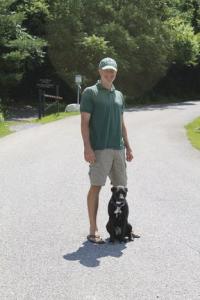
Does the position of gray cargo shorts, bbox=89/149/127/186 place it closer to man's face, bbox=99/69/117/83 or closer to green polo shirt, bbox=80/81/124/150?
green polo shirt, bbox=80/81/124/150

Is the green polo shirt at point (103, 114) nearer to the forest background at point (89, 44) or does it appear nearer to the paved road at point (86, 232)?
the paved road at point (86, 232)

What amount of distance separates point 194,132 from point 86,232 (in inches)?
524

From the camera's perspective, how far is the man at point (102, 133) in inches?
252

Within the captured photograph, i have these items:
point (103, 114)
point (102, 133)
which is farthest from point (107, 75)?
point (102, 133)

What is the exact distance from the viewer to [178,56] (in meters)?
38.1

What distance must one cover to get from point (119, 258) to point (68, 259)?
511 millimetres

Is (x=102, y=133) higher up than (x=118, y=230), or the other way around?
(x=102, y=133)

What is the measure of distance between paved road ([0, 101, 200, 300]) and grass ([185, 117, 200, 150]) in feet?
8.46

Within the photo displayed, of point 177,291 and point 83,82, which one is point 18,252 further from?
point 83,82

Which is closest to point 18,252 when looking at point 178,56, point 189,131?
point 189,131

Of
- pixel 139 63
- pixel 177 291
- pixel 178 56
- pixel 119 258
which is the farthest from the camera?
pixel 178 56

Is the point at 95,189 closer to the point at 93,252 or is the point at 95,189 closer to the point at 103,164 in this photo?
the point at 103,164

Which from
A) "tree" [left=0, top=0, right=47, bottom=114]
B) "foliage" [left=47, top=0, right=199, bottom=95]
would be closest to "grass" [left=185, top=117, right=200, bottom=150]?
"tree" [left=0, top=0, right=47, bottom=114]

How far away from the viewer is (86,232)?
22.8 feet
